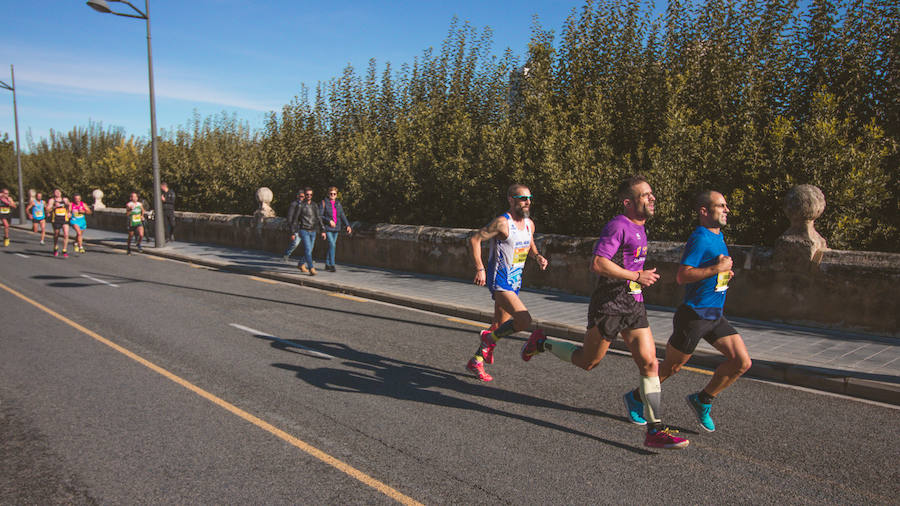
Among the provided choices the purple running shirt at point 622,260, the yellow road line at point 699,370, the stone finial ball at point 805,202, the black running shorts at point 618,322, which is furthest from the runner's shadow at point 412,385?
the stone finial ball at point 805,202

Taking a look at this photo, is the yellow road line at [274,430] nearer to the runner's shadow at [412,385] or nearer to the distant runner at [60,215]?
the runner's shadow at [412,385]

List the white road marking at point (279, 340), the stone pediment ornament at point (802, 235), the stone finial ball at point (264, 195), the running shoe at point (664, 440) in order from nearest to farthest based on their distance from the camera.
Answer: the running shoe at point (664, 440), the white road marking at point (279, 340), the stone pediment ornament at point (802, 235), the stone finial ball at point (264, 195)

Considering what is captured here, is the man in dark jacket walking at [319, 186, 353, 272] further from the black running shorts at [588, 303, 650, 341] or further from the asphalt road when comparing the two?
the black running shorts at [588, 303, 650, 341]

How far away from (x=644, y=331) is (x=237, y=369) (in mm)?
3940

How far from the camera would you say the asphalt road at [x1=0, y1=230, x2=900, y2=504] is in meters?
3.46

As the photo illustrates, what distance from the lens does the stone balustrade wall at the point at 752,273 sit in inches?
287

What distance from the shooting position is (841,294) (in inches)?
296

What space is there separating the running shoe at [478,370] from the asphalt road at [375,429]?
6.2 inches

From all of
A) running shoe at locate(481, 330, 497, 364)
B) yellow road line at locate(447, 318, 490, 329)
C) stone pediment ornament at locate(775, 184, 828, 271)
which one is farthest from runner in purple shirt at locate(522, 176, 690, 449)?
stone pediment ornament at locate(775, 184, 828, 271)

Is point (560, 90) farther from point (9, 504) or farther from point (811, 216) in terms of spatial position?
point (9, 504)

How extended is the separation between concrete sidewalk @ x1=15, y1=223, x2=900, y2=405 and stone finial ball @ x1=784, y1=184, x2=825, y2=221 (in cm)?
150

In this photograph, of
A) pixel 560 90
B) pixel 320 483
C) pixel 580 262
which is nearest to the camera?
pixel 320 483

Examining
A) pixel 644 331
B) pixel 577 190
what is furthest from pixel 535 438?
pixel 577 190

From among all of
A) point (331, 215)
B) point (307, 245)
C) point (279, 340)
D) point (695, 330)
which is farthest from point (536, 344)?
point (331, 215)
